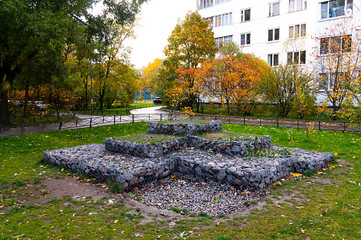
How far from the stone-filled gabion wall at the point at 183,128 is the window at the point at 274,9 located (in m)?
25.6

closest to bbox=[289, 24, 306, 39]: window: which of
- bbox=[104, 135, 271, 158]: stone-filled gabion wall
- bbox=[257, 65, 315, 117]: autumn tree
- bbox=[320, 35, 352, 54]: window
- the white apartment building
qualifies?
the white apartment building

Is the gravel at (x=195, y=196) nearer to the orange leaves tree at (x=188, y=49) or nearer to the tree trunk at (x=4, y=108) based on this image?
the tree trunk at (x=4, y=108)

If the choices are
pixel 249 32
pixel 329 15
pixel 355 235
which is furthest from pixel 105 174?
pixel 249 32

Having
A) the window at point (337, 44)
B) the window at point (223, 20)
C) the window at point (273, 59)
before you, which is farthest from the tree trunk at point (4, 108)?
the window at point (223, 20)

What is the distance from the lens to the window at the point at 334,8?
25922mm

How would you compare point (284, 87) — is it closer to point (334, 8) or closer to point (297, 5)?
point (334, 8)

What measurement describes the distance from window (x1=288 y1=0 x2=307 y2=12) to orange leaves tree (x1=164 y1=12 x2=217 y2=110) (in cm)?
1063

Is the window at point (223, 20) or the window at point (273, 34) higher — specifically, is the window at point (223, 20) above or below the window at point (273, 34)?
above

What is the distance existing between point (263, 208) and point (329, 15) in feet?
89.6

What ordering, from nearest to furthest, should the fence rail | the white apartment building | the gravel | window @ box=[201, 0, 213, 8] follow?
1. the gravel
2. the fence rail
3. the white apartment building
4. window @ box=[201, 0, 213, 8]

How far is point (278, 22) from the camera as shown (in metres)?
33.1

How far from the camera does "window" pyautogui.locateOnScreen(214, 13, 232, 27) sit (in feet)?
127

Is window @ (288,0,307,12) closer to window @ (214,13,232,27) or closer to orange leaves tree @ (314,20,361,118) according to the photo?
orange leaves tree @ (314,20,361,118)

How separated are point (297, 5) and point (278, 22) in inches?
106
